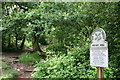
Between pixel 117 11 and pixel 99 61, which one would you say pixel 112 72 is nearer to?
pixel 99 61

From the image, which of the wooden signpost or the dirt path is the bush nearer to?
the wooden signpost

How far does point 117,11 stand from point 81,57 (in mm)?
1679

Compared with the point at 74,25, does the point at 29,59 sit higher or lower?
lower

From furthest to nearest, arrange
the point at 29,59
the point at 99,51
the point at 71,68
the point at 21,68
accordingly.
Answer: the point at 29,59, the point at 21,68, the point at 71,68, the point at 99,51

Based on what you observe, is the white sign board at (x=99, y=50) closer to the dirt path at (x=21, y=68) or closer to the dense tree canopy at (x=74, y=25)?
the dense tree canopy at (x=74, y=25)

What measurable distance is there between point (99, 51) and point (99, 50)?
0.02 metres

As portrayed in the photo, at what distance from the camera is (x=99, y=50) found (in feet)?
8.40

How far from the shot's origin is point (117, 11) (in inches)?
153

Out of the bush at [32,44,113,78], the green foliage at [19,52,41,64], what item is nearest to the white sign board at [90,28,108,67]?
the bush at [32,44,113,78]

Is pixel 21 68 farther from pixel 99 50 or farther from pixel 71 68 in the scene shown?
pixel 99 50

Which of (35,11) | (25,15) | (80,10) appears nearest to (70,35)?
(80,10)

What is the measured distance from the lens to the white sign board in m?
2.47

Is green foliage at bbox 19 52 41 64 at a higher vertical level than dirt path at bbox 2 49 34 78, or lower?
higher

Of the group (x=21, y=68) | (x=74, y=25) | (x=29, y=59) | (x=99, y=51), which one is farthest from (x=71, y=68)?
(x=29, y=59)
